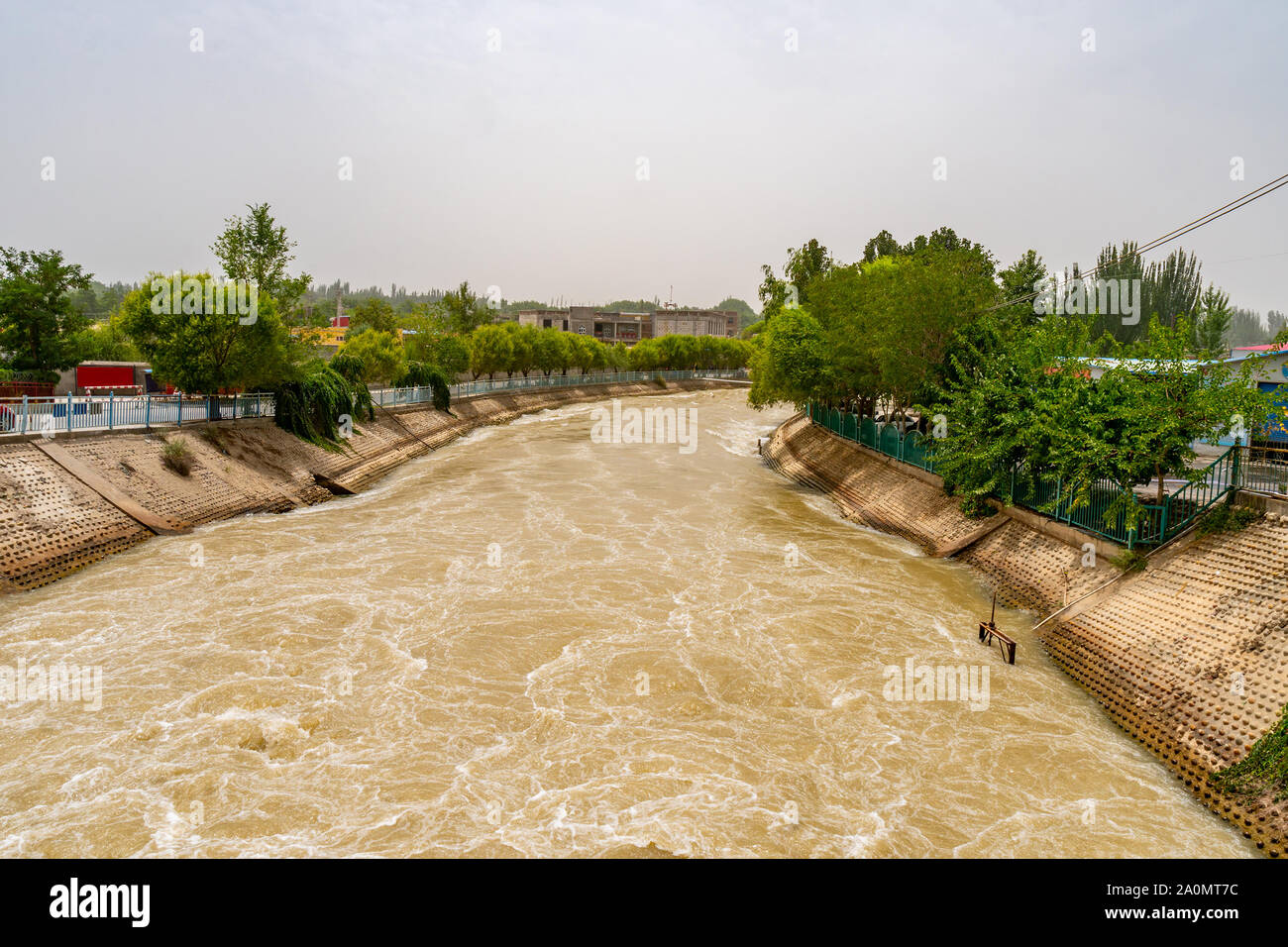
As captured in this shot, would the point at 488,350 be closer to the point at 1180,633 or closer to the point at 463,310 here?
the point at 463,310

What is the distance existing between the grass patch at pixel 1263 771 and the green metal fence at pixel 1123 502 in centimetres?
721

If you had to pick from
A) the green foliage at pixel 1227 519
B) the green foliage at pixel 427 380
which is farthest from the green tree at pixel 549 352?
the green foliage at pixel 1227 519

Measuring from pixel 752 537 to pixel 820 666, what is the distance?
11946mm

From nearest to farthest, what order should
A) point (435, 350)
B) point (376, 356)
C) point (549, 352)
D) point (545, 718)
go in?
1. point (545, 718)
2. point (376, 356)
3. point (435, 350)
4. point (549, 352)

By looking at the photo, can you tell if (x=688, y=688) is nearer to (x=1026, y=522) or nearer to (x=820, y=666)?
(x=820, y=666)

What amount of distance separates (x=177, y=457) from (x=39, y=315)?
16.9 metres

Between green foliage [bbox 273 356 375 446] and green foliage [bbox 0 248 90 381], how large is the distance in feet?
36.3

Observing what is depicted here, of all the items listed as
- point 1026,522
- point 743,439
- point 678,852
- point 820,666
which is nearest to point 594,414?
point 743,439

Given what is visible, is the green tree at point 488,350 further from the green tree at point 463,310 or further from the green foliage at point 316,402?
the green foliage at point 316,402

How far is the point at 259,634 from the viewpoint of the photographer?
1620 cm

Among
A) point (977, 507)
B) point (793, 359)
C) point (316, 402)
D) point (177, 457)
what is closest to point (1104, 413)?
point (977, 507)

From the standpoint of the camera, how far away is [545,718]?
13.0 meters

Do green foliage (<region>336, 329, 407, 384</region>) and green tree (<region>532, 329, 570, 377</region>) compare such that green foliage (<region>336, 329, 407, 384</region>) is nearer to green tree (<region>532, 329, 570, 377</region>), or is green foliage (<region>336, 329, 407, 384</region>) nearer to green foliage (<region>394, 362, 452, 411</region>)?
green foliage (<region>394, 362, 452, 411</region>)

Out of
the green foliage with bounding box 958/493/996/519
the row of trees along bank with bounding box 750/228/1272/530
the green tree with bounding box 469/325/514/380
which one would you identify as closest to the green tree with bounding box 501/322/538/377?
the green tree with bounding box 469/325/514/380
